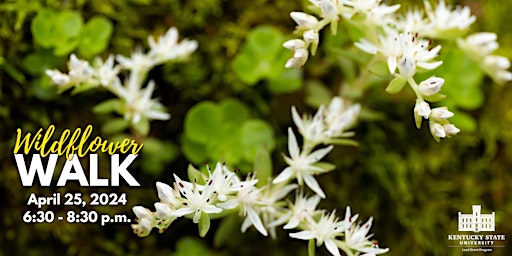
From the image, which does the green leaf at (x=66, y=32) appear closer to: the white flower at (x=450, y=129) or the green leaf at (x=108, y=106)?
the green leaf at (x=108, y=106)

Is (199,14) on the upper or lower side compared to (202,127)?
upper

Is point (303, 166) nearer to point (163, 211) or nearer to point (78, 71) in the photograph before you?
point (163, 211)

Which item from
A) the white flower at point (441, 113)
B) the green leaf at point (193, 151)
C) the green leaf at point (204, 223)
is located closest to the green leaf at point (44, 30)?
the green leaf at point (193, 151)

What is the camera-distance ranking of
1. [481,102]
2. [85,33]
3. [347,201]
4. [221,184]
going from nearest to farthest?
[221,184] < [85,33] < [347,201] < [481,102]

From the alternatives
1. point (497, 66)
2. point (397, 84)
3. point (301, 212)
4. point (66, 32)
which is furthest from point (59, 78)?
point (497, 66)

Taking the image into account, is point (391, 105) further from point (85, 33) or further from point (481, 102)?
point (85, 33)

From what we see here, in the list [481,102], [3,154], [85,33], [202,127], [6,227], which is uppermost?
[481,102]

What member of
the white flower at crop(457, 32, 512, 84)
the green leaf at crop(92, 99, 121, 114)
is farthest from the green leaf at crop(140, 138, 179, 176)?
the white flower at crop(457, 32, 512, 84)

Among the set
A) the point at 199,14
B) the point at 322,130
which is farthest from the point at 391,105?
the point at 199,14
